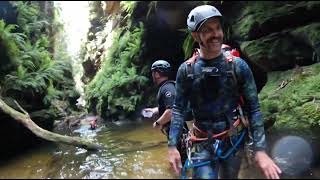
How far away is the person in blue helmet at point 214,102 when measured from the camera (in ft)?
12.3

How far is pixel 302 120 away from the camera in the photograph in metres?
6.42

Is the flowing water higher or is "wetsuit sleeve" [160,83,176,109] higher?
"wetsuit sleeve" [160,83,176,109]

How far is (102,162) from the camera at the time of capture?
25.2ft

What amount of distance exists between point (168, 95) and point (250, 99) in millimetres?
2550

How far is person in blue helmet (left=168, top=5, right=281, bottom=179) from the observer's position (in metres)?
3.76

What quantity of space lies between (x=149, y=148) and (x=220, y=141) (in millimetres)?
5204

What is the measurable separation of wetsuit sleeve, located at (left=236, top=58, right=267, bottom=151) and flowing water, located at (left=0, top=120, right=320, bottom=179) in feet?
3.17

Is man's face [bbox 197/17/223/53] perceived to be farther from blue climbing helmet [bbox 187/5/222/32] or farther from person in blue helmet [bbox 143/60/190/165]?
person in blue helmet [bbox 143/60/190/165]

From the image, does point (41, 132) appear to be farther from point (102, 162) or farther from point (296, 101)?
point (296, 101)

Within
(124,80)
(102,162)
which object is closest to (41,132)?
A: (102,162)

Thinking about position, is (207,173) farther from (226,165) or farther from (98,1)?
(98,1)

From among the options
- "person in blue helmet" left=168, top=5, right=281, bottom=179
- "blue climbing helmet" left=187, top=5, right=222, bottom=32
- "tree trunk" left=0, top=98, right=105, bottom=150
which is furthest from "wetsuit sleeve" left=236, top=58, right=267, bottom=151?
"tree trunk" left=0, top=98, right=105, bottom=150

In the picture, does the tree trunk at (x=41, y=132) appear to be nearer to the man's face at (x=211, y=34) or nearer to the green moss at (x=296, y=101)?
the green moss at (x=296, y=101)

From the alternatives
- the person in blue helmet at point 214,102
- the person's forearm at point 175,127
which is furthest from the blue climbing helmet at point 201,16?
the person's forearm at point 175,127
